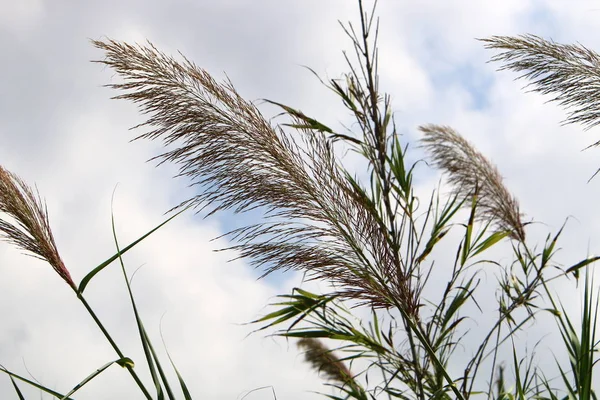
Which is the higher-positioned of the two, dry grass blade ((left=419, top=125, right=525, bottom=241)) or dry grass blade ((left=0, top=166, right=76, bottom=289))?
dry grass blade ((left=419, top=125, right=525, bottom=241))

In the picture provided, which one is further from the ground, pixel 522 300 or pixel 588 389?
pixel 522 300

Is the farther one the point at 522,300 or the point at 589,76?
the point at 589,76

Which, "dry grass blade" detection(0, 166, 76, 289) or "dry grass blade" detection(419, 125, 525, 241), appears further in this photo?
"dry grass blade" detection(419, 125, 525, 241)

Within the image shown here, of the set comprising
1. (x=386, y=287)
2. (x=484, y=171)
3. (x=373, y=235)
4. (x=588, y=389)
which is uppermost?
(x=484, y=171)

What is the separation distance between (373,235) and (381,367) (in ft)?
1.42

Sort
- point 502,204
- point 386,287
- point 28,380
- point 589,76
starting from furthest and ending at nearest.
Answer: point 502,204 → point 589,76 → point 28,380 → point 386,287

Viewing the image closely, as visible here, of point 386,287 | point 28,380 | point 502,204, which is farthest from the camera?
point 502,204

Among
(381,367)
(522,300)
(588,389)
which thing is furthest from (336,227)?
(588,389)

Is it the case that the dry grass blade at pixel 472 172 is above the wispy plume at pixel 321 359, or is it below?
above

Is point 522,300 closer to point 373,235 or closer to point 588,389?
point 588,389

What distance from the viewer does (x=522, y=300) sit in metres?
2.22

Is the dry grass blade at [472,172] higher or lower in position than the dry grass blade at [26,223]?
higher

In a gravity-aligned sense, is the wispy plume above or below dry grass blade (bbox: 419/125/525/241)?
below

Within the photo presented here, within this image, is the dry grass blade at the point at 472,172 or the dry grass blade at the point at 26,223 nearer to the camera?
the dry grass blade at the point at 26,223
